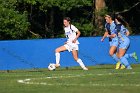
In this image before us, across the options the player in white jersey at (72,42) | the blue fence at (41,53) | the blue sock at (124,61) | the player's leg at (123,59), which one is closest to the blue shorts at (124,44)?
the player's leg at (123,59)

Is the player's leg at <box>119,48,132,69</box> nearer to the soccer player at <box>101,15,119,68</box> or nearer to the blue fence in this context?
the soccer player at <box>101,15,119,68</box>

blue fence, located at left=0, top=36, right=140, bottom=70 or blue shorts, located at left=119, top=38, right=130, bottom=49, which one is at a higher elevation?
blue shorts, located at left=119, top=38, right=130, bottom=49

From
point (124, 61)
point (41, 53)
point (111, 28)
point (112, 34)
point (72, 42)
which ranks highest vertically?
point (111, 28)

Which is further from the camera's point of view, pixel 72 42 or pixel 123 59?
pixel 72 42

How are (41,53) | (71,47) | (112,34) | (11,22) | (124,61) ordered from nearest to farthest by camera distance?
1. (124,61)
2. (71,47)
3. (112,34)
4. (41,53)
5. (11,22)

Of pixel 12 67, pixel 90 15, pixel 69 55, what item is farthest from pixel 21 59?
pixel 90 15

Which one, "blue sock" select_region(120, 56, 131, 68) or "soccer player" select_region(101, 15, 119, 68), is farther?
"soccer player" select_region(101, 15, 119, 68)

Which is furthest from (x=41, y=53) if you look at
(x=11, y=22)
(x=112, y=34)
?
(x=11, y=22)

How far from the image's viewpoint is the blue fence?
21.5 meters

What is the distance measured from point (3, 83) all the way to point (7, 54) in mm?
9539

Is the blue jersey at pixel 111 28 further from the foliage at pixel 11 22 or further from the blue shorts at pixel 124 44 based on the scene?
the foliage at pixel 11 22

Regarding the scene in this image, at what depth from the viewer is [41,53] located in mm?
22062

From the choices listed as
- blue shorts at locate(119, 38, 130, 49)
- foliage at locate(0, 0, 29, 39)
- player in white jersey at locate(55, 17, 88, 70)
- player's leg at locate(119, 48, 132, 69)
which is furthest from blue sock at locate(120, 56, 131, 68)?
foliage at locate(0, 0, 29, 39)

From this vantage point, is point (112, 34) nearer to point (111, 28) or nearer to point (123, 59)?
point (111, 28)
